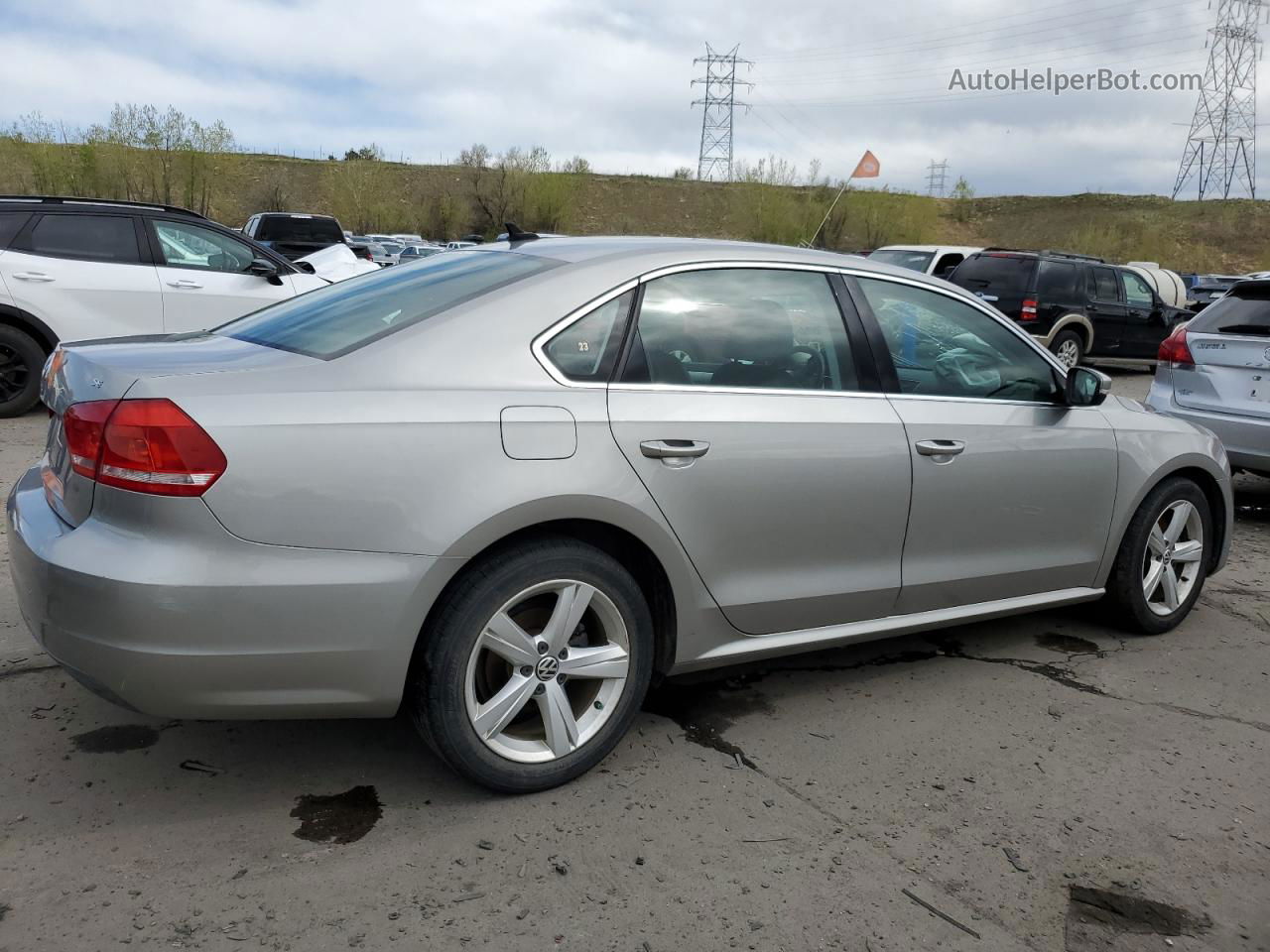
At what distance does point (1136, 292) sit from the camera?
1717cm

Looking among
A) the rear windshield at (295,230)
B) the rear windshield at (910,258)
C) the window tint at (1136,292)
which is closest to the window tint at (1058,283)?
the window tint at (1136,292)

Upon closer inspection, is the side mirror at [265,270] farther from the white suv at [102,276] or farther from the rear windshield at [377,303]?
the rear windshield at [377,303]

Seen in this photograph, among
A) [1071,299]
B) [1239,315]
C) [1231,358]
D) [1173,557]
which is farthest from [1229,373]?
[1071,299]

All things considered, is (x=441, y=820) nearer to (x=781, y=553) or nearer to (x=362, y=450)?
(x=362, y=450)

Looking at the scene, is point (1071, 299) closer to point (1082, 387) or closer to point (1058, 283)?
point (1058, 283)

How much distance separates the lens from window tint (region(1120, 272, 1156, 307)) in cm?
1695

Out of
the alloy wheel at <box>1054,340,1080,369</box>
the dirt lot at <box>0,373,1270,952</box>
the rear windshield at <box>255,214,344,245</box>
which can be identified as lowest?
the dirt lot at <box>0,373,1270,952</box>

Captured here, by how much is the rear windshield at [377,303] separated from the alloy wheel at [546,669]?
89 cm

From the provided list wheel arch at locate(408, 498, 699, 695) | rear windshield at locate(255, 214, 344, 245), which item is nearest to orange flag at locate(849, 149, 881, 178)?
wheel arch at locate(408, 498, 699, 695)

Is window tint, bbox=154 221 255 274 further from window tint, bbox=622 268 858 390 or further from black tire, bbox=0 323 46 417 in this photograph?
window tint, bbox=622 268 858 390

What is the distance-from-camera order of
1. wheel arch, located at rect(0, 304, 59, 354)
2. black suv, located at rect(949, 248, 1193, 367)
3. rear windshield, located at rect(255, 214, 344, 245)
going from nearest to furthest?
wheel arch, located at rect(0, 304, 59, 354) < black suv, located at rect(949, 248, 1193, 367) < rear windshield, located at rect(255, 214, 344, 245)

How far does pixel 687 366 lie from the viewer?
336cm

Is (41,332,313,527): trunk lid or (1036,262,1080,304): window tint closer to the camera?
(41,332,313,527): trunk lid

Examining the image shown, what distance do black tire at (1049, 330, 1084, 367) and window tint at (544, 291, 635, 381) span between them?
14.0m
